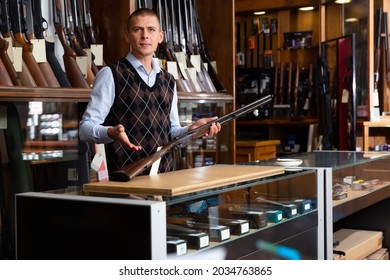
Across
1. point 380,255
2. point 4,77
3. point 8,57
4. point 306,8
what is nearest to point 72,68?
point 8,57

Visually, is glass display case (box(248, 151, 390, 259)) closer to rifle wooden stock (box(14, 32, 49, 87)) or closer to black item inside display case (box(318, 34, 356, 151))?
rifle wooden stock (box(14, 32, 49, 87))

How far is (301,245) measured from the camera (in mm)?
2746

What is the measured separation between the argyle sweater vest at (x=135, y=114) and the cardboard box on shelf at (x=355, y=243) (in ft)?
3.55

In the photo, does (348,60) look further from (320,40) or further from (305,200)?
(305,200)

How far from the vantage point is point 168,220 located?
6.37ft

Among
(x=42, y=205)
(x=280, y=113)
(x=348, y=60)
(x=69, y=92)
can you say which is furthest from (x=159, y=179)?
(x=280, y=113)

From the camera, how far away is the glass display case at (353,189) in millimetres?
2994

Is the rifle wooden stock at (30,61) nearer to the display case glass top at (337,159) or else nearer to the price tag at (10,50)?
the price tag at (10,50)

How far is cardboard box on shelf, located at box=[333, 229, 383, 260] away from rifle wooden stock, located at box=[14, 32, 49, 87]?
176cm

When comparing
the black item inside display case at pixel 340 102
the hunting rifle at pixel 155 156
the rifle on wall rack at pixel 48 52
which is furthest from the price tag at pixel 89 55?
the black item inside display case at pixel 340 102

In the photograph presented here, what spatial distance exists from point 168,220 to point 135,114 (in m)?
1.20

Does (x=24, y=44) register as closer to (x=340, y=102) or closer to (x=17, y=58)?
(x=17, y=58)

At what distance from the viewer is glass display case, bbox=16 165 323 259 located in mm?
1894

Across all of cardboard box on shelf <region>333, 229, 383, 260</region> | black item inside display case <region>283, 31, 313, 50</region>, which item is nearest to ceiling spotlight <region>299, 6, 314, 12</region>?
black item inside display case <region>283, 31, 313, 50</region>
